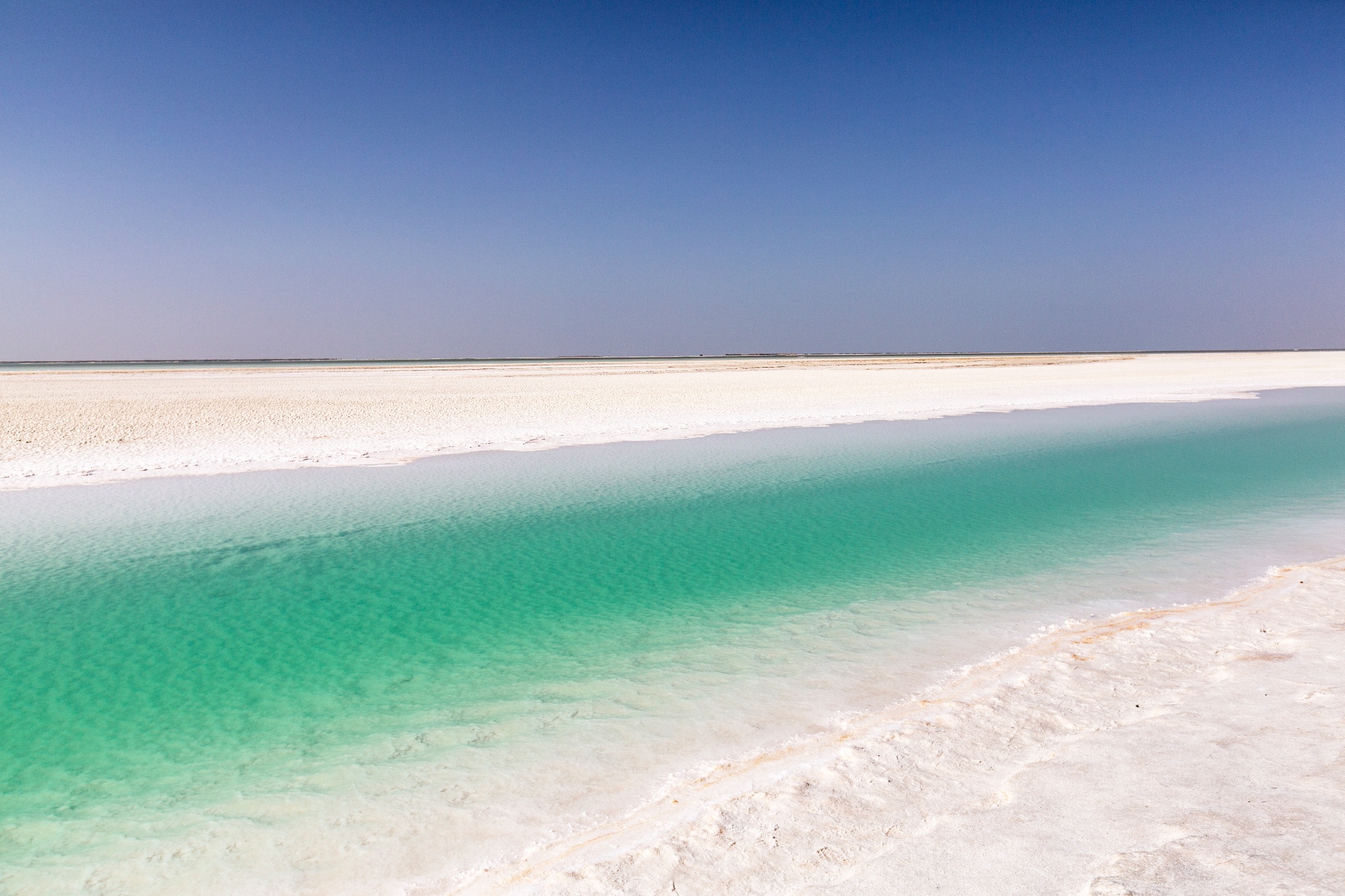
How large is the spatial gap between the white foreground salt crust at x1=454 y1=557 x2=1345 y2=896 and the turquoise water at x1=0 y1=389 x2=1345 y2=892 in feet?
2.91

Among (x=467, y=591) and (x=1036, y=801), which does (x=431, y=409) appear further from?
(x=1036, y=801)

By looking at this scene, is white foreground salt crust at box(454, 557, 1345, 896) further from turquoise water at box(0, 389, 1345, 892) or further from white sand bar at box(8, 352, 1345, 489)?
white sand bar at box(8, 352, 1345, 489)

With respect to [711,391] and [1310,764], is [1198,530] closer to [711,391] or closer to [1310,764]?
[1310,764]

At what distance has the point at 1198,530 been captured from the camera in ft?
31.7

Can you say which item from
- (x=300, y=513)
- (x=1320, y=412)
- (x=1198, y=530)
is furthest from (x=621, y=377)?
(x=1198, y=530)

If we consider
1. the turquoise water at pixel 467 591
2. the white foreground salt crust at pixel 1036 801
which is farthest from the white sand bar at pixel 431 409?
the white foreground salt crust at pixel 1036 801

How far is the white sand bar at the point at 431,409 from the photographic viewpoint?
16688mm

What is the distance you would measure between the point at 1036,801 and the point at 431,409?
2452 centimetres

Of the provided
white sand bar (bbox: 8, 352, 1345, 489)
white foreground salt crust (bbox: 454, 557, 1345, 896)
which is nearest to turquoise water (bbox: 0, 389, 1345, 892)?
white foreground salt crust (bbox: 454, 557, 1345, 896)

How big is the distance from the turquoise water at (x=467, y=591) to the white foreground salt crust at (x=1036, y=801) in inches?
34.9

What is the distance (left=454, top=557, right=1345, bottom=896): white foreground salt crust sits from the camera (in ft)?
10.7

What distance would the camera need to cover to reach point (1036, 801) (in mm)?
3793

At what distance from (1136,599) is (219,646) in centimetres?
791

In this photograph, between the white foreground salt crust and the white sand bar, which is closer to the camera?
the white foreground salt crust
